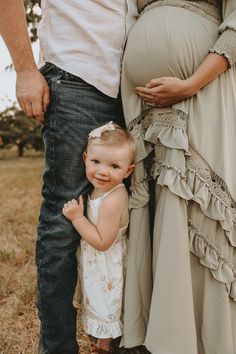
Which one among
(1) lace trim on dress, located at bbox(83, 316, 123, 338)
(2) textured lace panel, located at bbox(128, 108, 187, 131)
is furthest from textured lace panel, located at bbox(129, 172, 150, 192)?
(1) lace trim on dress, located at bbox(83, 316, 123, 338)

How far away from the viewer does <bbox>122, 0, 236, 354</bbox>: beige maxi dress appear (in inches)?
73.5

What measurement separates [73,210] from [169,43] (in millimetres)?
721

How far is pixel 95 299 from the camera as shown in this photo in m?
2.12

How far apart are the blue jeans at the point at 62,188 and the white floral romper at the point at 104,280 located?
0.06 metres

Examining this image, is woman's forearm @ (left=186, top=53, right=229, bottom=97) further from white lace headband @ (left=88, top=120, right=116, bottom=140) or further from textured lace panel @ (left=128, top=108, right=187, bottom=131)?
white lace headband @ (left=88, top=120, right=116, bottom=140)

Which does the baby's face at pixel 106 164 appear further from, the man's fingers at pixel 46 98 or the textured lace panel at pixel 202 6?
the textured lace panel at pixel 202 6

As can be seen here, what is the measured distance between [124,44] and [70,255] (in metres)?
0.87

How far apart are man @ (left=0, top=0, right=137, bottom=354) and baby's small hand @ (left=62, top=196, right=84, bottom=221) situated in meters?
0.03

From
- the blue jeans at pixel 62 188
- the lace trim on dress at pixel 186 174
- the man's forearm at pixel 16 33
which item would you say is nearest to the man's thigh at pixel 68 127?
the blue jeans at pixel 62 188

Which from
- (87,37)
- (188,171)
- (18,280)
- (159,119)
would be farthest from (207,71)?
(18,280)

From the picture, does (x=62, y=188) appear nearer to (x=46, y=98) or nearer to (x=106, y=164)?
(x=106, y=164)

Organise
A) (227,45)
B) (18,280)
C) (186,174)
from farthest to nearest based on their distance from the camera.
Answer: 1. (18,280)
2. (186,174)
3. (227,45)

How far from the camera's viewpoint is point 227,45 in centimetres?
181

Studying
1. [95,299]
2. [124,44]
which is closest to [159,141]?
[124,44]
